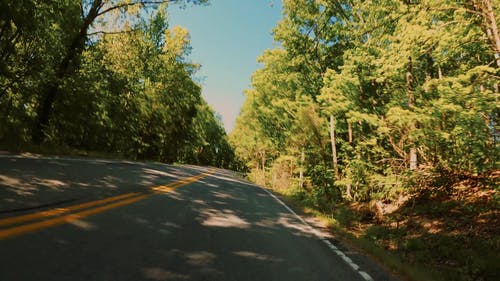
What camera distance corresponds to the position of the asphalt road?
3.69 m

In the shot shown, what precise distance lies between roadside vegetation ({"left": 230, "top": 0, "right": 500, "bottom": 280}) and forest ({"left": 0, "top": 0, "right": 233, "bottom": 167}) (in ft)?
28.0

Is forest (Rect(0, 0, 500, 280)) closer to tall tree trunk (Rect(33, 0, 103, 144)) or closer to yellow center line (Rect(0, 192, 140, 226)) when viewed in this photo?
tall tree trunk (Rect(33, 0, 103, 144))

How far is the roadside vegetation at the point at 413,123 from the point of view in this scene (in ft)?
28.0

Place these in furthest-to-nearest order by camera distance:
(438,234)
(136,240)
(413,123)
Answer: (413,123) → (438,234) → (136,240)

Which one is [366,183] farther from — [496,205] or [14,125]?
[14,125]

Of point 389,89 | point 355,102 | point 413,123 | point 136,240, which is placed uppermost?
point 389,89

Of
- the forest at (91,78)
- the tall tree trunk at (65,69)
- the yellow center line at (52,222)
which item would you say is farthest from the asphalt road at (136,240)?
the tall tree trunk at (65,69)

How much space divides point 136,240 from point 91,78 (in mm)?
17454

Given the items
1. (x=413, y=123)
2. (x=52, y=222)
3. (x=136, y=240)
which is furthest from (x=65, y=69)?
(x=413, y=123)

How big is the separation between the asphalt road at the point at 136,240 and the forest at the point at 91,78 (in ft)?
28.1

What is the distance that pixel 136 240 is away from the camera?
4.90 m

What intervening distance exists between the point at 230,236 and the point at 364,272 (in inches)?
96.2

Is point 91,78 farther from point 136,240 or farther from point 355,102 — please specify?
point 136,240

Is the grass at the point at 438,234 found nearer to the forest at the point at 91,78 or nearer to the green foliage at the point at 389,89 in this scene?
the green foliage at the point at 389,89
